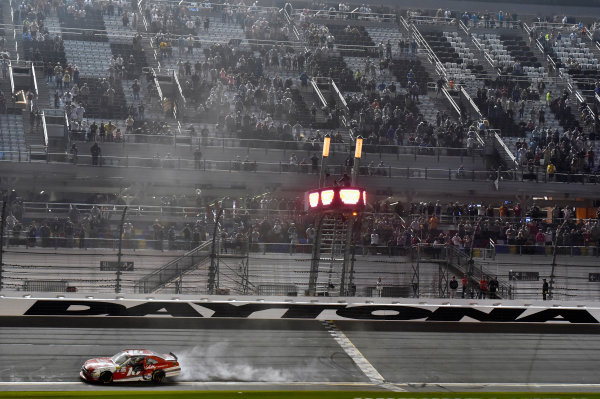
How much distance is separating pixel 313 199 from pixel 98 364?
3.81 meters

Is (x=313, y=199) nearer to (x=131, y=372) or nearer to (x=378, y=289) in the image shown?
(x=378, y=289)

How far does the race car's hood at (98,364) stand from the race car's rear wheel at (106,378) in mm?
89

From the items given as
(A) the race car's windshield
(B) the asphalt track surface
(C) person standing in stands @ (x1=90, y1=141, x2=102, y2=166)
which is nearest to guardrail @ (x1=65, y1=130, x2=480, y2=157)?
(C) person standing in stands @ (x1=90, y1=141, x2=102, y2=166)

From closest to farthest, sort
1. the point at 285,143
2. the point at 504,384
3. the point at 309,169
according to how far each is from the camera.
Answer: the point at 504,384
the point at 309,169
the point at 285,143

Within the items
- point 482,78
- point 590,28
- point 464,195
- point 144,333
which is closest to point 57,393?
point 144,333

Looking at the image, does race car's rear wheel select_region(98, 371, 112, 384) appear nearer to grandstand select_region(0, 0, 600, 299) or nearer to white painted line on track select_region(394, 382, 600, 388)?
grandstand select_region(0, 0, 600, 299)

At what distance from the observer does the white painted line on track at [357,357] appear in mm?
10878

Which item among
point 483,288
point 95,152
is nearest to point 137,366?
point 483,288

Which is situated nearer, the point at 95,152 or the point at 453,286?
the point at 453,286

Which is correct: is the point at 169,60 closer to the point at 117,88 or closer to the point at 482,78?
the point at 117,88

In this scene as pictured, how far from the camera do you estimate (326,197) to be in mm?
12562

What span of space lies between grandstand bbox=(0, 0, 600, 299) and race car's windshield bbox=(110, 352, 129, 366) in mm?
2702

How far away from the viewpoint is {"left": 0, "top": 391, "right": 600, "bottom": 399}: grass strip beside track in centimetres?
901

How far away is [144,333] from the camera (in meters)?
12.3
